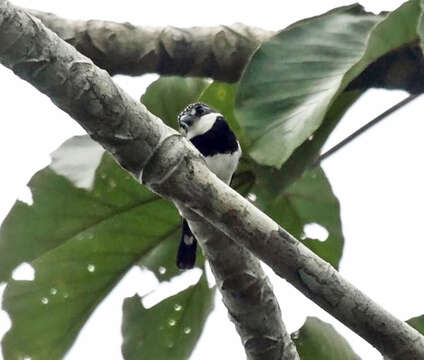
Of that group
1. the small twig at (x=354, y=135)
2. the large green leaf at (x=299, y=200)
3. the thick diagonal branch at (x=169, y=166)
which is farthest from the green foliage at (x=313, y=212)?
the thick diagonal branch at (x=169, y=166)

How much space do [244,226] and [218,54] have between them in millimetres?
1110

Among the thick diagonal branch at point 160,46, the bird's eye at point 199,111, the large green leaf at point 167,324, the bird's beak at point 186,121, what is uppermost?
the thick diagonal branch at point 160,46

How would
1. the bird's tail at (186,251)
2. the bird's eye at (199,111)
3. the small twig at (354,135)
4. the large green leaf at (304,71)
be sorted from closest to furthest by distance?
the large green leaf at (304,71) → the small twig at (354,135) → the bird's tail at (186,251) → the bird's eye at (199,111)

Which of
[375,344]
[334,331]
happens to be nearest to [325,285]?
[375,344]

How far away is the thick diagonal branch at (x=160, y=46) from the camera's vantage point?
348 centimetres

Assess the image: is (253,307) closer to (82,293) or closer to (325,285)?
(325,285)

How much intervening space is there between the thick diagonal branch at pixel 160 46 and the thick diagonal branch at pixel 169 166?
0.91m

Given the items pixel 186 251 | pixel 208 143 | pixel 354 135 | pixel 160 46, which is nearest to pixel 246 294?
pixel 354 135

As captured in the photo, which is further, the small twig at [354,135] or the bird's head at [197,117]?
the bird's head at [197,117]

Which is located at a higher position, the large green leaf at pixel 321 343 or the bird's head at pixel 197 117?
the bird's head at pixel 197 117

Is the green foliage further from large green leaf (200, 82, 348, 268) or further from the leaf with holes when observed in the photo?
the leaf with holes

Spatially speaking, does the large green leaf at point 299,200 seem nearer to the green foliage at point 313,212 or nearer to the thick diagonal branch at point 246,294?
the green foliage at point 313,212

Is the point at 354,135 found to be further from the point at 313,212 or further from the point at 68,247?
the point at 68,247

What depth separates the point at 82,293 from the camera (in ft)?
11.9
